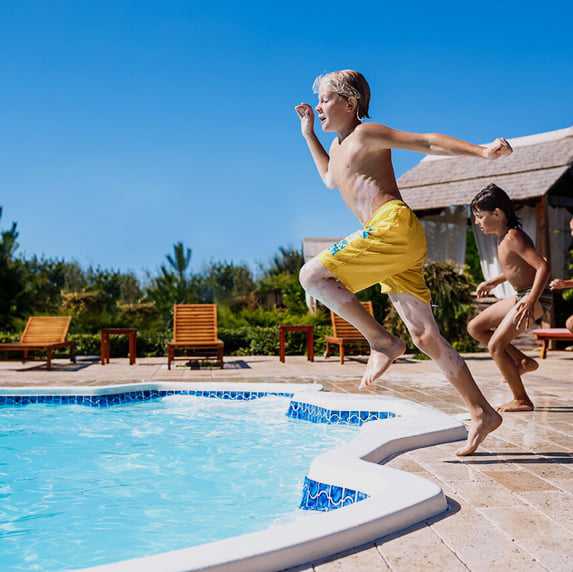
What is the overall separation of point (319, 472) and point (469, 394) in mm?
929

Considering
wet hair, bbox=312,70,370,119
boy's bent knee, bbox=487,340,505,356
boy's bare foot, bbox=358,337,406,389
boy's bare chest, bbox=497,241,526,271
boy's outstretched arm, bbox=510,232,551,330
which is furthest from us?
boy's bent knee, bbox=487,340,505,356

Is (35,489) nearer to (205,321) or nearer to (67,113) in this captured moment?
(205,321)

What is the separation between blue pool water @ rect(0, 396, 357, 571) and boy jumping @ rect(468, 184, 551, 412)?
1.45m

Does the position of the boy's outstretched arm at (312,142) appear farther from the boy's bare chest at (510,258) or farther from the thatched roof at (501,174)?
the thatched roof at (501,174)

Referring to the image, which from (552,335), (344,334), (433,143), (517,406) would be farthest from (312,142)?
(552,335)

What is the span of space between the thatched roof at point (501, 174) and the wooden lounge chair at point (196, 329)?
28.2 ft

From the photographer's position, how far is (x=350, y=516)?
8.08 feet

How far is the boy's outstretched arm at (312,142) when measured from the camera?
392 centimetres

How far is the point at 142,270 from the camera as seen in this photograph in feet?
97.0

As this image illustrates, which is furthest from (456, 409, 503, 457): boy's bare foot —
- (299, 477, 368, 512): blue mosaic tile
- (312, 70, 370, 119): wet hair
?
(312, 70, 370, 119): wet hair

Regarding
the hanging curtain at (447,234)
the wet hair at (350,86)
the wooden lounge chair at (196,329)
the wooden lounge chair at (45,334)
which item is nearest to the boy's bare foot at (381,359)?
the wet hair at (350,86)

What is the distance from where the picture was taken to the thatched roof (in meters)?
17.1

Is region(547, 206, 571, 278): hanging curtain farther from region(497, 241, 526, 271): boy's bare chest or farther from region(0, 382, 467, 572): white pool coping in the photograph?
region(0, 382, 467, 572): white pool coping

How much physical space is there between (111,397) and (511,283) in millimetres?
4734
